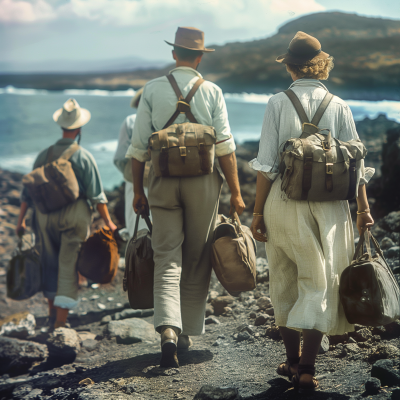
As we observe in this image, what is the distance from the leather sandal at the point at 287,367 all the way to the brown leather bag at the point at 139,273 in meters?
0.91

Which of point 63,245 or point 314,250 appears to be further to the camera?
point 63,245

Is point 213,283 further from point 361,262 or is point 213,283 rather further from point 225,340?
point 361,262

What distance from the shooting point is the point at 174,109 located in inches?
108

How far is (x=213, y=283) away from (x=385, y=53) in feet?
8.95

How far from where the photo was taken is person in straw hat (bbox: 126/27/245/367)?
106 inches

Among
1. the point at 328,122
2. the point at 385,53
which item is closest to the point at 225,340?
the point at 328,122

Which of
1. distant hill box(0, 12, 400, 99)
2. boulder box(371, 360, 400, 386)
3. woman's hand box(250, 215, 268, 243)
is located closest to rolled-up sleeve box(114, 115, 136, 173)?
distant hill box(0, 12, 400, 99)

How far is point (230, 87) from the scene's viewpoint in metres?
4.73

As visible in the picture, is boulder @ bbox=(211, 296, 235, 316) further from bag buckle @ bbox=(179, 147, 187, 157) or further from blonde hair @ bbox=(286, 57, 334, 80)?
blonde hair @ bbox=(286, 57, 334, 80)

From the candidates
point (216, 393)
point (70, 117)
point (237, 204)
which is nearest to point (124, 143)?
point (70, 117)

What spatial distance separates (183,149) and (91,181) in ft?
4.75

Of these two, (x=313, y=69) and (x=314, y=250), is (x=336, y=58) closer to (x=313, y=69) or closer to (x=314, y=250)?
(x=313, y=69)

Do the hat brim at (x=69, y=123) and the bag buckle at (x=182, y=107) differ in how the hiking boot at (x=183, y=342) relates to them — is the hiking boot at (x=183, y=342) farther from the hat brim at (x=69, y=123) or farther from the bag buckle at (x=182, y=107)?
the hat brim at (x=69, y=123)

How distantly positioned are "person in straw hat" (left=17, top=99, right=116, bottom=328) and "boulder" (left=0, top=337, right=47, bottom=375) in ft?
1.25
